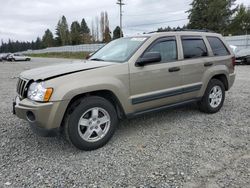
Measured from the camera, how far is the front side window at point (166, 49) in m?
4.12

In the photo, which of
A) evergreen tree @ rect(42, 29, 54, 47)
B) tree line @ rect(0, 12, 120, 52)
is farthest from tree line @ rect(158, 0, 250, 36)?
evergreen tree @ rect(42, 29, 54, 47)

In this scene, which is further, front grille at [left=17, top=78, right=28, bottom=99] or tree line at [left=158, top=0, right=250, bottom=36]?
tree line at [left=158, top=0, right=250, bottom=36]

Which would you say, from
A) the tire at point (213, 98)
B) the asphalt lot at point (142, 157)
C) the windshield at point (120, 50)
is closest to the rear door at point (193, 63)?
the tire at point (213, 98)

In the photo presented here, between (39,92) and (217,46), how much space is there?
Answer: 3.89 meters

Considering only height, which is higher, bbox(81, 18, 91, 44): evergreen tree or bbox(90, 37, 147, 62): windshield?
bbox(81, 18, 91, 44): evergreen tree

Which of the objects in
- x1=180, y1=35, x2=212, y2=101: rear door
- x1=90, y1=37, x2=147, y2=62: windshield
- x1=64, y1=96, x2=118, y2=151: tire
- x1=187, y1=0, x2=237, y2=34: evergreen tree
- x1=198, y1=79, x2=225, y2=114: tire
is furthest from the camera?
x1=187, y1=0, x2=237, y2=34: evergreen tree

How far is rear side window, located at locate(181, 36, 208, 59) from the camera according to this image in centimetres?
448

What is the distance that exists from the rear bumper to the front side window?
74.0 inches

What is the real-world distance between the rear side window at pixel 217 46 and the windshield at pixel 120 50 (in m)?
1.79

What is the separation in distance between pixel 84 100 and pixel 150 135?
1.37 metres

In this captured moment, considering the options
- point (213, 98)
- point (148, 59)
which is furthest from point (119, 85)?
point (213, 98)

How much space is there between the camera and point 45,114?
3.04 metres

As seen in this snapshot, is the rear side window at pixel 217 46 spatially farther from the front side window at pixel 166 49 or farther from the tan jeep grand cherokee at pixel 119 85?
the front side window at pixel 166 49

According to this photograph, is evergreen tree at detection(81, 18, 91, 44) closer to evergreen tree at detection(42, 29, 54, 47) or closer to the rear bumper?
evergreen tree at detection(42, 29, 54, 47)
